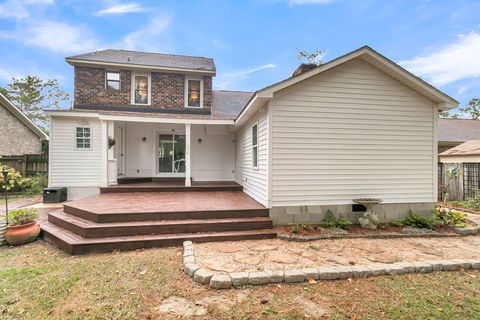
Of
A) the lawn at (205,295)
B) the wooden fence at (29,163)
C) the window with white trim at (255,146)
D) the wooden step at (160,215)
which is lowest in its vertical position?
the lawn at (205,295)

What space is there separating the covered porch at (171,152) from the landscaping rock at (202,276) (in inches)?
243

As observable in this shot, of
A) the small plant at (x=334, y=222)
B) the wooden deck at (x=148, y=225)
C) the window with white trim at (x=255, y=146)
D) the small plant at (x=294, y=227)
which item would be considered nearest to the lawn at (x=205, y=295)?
the wooden deck at (x=148, y=225)

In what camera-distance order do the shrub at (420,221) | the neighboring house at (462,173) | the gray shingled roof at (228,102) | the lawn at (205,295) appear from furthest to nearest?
the gray shingled roof at (228,102)
the neighboring house at (462,173)
the shrub at (420,221)
the lawn at (205,295)

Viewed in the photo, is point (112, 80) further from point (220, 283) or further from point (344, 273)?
point (344, 273)

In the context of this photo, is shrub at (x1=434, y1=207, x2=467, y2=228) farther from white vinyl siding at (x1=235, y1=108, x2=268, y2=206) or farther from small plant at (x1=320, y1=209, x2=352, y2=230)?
white vinyl siding at (x1=235, y1=108, x2=268, y2=206)

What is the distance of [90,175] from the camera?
845 centimetres

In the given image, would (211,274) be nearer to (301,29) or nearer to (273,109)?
(273,109)

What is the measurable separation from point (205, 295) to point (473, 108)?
37.7 metres

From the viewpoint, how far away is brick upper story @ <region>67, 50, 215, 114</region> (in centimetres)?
967

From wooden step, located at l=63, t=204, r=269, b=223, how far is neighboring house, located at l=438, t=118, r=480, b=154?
15665 millimetres

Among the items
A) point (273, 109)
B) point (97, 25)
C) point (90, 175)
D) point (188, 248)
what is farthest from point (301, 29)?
point (188, 248)

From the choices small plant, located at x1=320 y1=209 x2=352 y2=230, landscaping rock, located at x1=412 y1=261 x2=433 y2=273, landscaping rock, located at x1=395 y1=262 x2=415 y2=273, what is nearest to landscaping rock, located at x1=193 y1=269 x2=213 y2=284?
landscaping rock, located at x1=395 y1=262 x2=415 y2=273

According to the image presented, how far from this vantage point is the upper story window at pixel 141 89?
399 inches

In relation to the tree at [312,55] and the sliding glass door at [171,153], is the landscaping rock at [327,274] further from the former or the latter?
the tree at [312,55]
